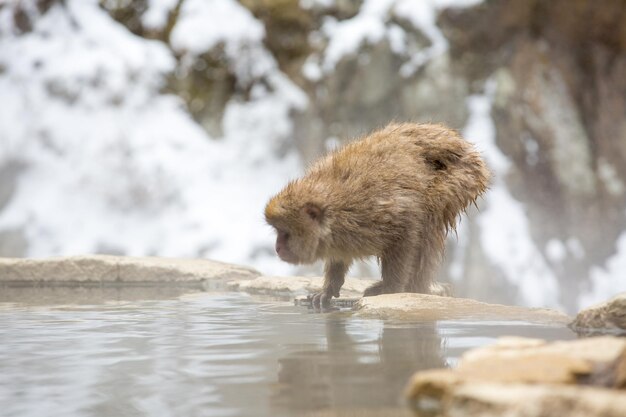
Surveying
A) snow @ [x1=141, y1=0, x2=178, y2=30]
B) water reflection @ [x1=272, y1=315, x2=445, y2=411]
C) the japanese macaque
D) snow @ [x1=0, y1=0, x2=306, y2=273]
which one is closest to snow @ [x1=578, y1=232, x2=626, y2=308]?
snow @ [x1=0, y1=0, x2=306, y2=273]

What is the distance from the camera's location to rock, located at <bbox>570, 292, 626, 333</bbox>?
3.74 metres

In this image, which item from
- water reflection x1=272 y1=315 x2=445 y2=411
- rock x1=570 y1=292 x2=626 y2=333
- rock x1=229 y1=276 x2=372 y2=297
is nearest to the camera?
water reflection x1=272 y1=315 x2=445 y2=411

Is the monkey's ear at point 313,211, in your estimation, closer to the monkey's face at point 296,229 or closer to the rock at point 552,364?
the monkey's face at point 296,229

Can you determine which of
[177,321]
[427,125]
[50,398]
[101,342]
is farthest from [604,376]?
[427,125]

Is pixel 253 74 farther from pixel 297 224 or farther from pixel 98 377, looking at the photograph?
pixel 98 377

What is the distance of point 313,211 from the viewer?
17.5ft

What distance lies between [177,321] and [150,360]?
1.36 m

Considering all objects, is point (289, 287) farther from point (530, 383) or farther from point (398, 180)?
point (530, 383)

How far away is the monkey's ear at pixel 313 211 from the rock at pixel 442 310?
2.68 ft

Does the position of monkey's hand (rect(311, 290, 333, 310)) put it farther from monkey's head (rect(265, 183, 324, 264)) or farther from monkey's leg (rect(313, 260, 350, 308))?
monkey's head (rect(265, 183, 324, 264))

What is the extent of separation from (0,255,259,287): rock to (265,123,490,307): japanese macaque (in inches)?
87.4

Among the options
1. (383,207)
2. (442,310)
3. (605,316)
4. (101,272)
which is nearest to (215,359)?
(442,310)

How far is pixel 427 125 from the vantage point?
233 inches

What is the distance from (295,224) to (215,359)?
2.38 metres
